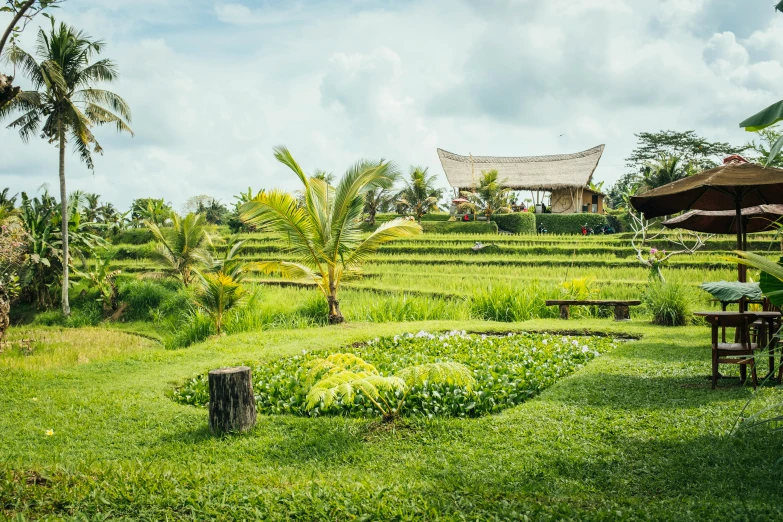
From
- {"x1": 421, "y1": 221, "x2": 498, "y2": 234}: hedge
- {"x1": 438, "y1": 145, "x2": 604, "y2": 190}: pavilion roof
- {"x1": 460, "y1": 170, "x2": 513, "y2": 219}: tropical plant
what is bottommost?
{"x1": 421, "y1": 221, "x2": 498, "y2": 234}: hedge

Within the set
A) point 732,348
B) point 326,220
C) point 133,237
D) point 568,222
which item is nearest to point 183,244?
point 326,220

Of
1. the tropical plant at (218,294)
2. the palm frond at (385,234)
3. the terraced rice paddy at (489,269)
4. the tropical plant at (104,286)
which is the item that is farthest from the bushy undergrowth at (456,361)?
the tropical plant at (104,286)

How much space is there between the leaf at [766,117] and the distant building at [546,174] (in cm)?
2969

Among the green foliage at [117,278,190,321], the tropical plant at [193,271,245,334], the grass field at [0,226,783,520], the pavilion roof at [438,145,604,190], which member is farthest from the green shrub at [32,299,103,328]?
the pavilion roof at [438,145,604,190]

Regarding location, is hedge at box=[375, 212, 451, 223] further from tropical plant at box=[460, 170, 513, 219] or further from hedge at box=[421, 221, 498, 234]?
hedge at box=[421, 221, 498, 234]

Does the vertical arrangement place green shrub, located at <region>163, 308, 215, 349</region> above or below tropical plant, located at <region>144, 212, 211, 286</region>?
below

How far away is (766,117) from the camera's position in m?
4.46

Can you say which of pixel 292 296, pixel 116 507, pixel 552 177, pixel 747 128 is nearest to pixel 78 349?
pixel 292 296

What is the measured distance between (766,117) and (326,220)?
28.1 ft

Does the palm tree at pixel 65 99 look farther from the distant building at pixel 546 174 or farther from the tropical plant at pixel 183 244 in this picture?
the distant building at pixel 546 174

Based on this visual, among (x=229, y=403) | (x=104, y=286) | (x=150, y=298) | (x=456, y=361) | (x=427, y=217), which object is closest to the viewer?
(x=229, y=403)

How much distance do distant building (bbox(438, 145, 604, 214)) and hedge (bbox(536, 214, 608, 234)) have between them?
3.51 m

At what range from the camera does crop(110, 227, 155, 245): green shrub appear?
3050cm

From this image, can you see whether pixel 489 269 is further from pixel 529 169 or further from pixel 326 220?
pixel 529 169
